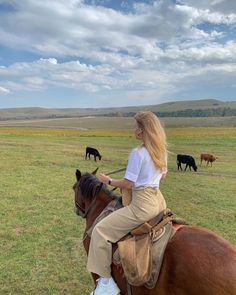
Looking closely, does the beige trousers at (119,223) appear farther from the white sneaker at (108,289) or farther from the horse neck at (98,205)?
the horse neck at (98,205)

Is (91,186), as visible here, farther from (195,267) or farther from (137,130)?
(195,267)

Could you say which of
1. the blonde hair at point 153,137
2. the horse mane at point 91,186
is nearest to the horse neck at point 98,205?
the horse mane at point 91,186

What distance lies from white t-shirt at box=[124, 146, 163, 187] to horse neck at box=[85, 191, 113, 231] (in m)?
1.11

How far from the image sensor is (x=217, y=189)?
16312mm

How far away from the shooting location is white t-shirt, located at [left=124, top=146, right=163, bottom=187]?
13.2 feet

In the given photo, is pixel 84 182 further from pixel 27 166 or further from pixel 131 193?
pixel 27 166

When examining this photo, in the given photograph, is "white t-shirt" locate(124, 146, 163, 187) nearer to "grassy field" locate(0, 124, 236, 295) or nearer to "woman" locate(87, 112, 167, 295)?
"woman" locate(87, 112, 167, 295)

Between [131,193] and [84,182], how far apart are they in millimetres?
1356

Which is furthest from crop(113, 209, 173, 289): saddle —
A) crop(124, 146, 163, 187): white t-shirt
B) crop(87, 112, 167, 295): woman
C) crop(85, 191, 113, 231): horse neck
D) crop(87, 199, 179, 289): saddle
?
crop(85, 191, 113, 231): horse neck

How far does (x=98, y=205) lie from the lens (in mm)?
5160

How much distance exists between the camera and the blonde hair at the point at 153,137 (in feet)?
13.2

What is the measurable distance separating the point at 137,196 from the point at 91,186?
1355mm

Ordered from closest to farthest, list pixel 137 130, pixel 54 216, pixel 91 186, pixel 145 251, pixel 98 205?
1. pixel 145 251
2. pixel 137 130
3. pixel 98 205
4. pixel 91 186
5. pixel 54 216

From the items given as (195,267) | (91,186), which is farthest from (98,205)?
(195,267)
